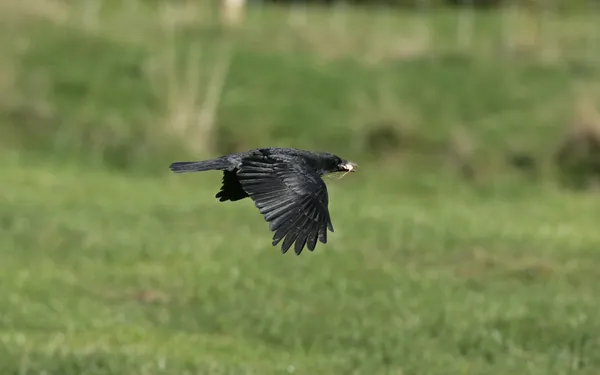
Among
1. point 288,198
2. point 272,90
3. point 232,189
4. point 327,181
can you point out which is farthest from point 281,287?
point 272,90

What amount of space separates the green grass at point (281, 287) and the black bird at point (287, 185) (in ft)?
8.99

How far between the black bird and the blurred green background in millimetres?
2759

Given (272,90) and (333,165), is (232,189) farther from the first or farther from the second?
(272,90)

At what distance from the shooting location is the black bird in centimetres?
451

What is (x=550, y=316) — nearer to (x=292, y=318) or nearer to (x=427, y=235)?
(x=292, y=318)

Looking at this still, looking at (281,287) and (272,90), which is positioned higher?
(281,287)

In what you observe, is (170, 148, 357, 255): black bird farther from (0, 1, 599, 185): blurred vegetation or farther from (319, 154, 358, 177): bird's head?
(0, 1, 599, 185): blurred vegetation

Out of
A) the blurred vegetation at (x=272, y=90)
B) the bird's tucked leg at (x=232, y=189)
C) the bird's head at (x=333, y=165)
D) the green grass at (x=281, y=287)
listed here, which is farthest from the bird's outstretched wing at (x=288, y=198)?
the blurred vegetation at (x=272, y=90)

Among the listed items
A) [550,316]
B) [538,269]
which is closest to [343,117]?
[538,269]

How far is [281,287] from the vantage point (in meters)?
11.1

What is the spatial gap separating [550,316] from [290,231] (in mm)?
5764

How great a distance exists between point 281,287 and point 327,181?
9.13 metres

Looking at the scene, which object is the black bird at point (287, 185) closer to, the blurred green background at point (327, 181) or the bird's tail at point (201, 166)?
the bird's tail at point (201, 166)

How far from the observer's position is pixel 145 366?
7500mm
